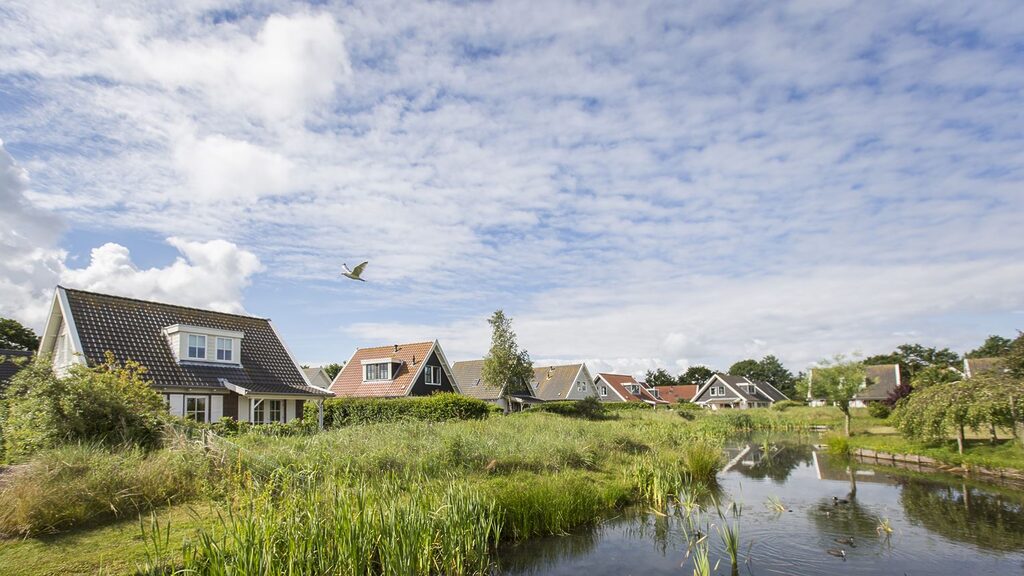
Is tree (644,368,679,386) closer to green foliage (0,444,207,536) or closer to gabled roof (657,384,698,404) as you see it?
gabled roof (657,384,698,404)

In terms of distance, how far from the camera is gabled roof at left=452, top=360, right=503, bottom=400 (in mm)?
39812

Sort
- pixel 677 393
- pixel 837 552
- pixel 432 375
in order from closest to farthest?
pixel 837 552 < pixel 432 375 < pixel 677 393

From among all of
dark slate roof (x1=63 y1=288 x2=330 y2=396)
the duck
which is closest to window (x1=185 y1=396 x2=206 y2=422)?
dark slate roof (x1=63 y1=288 x2=330 y2=396)

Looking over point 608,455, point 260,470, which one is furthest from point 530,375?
point 260,470

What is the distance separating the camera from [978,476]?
18500mm

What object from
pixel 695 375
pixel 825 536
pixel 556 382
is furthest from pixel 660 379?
pixel 825 536

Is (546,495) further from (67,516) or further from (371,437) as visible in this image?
(67,516)

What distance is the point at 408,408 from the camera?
1024 inches

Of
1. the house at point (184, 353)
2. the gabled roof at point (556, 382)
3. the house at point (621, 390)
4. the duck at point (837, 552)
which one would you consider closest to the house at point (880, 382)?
the house at point (621, 390)

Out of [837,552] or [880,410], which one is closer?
[837,552]

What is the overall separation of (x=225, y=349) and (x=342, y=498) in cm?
2017

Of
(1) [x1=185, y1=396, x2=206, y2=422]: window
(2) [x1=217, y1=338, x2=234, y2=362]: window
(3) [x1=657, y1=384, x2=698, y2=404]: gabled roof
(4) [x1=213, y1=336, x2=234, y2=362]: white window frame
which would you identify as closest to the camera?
(1) [x1=185, y1=396, x2=206, y2=422]: window

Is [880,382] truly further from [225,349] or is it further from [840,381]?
[225,349]

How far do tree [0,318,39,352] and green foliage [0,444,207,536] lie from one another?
136 feet
